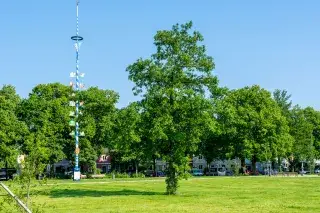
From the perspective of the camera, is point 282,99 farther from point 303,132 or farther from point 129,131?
point 129,131

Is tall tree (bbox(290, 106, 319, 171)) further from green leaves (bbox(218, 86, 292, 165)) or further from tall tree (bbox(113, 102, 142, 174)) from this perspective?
tall tree (bbox(113, 102, 142, 174))

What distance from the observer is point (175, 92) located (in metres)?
35.8

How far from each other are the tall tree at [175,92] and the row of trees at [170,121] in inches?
2.8

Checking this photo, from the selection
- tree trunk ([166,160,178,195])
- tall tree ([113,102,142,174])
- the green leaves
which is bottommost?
tree trunk ([166,160,178,195])

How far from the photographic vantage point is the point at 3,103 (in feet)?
255

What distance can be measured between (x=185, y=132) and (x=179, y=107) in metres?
1.98

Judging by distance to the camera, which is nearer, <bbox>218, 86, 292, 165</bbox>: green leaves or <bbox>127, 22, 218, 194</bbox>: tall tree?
<bbox>127, 22, 218, 194</bbox>: tall tree

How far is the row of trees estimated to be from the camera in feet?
119

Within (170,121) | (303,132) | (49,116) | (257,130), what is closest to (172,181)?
(170,121)

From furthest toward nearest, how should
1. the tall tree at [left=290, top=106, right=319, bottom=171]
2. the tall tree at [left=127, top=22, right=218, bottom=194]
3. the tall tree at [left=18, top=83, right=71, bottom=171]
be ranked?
the tall tree at [left=290, top=106, right=319, bottom=171] < the tall tree at [left=18, top=83, right=71, bottom=171] < the tall tree at [left=127, top=22, right=218, bottom=194]

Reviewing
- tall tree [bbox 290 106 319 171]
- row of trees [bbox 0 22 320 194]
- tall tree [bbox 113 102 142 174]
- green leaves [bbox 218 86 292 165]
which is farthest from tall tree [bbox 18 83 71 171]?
tall tree [bbox 290 106 319 171]

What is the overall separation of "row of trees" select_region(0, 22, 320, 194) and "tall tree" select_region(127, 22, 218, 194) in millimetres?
72

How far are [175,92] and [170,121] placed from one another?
2.11 metres

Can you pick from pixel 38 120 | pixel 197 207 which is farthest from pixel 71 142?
pixel 197 207
